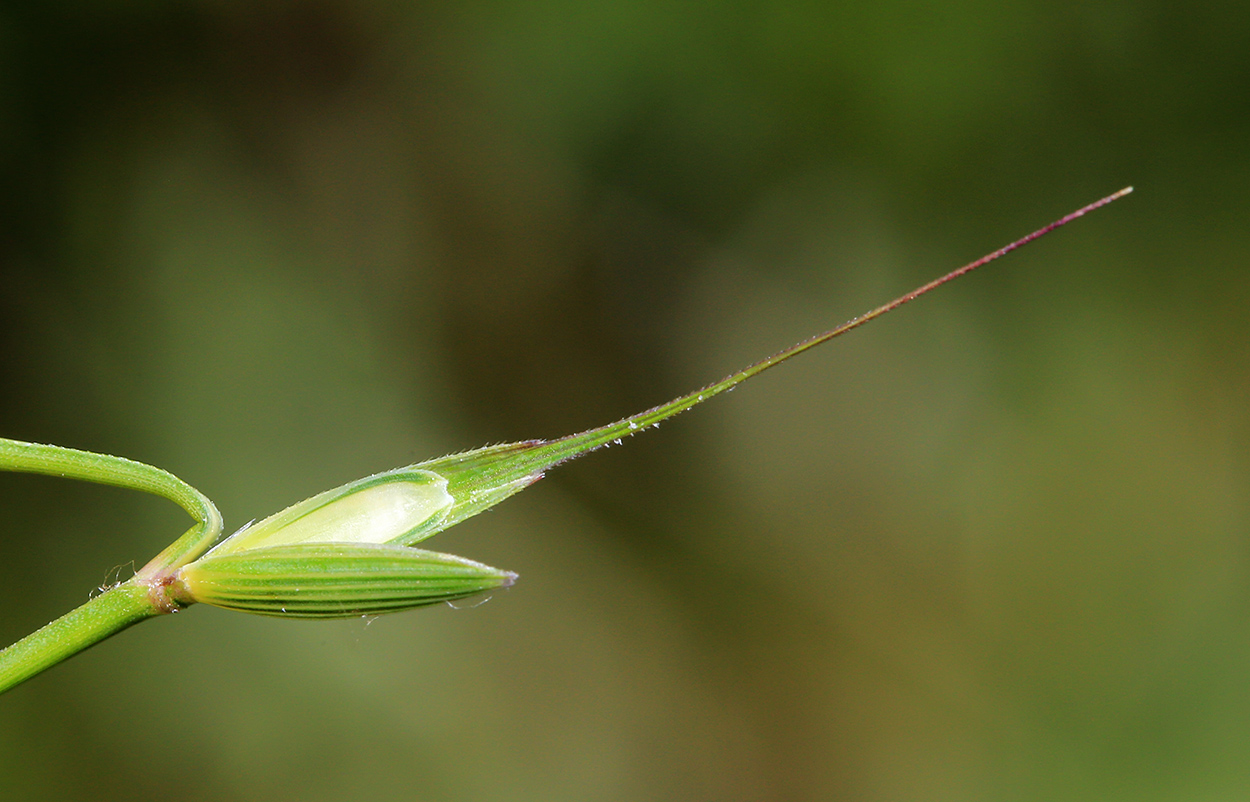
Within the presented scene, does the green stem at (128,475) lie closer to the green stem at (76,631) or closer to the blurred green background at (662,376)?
the green stem at (76,631)

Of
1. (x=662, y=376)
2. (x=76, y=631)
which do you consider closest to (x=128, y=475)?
(x=76, y=631)

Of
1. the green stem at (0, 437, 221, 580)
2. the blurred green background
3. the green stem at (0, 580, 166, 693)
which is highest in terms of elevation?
the blurred green background

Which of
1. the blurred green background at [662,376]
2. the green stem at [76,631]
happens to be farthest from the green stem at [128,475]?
A: the blurred green background at [662,376]

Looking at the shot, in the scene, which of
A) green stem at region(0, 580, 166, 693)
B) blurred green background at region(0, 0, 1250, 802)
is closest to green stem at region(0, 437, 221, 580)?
green stem at region(0, 580, 166, 693)

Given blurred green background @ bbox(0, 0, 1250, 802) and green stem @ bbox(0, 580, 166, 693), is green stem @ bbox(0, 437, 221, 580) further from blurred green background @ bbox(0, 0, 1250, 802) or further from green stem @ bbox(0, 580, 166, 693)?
blurred green background @ bbox(0, 0, 1250, 802)

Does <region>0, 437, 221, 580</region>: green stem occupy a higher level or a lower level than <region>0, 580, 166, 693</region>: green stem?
higher

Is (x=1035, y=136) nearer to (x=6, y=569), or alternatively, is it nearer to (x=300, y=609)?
(x=300, y=609)
